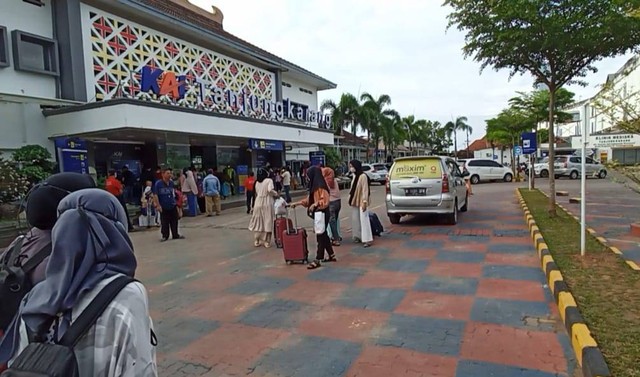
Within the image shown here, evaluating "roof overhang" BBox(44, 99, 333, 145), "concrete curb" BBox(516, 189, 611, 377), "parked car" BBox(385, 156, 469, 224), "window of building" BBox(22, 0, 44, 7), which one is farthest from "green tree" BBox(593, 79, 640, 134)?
"window of building" BBox(22, 0, 44, 7)

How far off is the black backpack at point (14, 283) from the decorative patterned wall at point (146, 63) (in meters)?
14.5

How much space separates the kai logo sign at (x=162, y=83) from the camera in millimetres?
14586

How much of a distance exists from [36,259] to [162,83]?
14.8 meters

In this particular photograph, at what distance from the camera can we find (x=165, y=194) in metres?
10.0

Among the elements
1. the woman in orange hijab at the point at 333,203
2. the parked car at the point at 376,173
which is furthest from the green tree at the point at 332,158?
the woman in orange hijab at the point at 333,203

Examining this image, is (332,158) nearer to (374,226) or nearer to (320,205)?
(374,226)

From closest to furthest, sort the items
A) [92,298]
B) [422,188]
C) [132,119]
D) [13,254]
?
[92,298] → [13,254] → [422,188] → [132,119]

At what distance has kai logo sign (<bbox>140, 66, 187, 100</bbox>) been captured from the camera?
1459 cm

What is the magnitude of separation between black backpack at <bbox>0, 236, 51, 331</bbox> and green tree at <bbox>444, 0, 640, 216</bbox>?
9361mm

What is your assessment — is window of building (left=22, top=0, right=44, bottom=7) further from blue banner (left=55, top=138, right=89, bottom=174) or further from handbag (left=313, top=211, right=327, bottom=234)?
handbag (left=313, top=211, right=327, bottom=234)

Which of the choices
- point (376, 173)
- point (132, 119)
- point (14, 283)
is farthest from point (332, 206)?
point (376, 173)

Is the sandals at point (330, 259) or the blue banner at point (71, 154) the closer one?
the sandals at point (330, 259)

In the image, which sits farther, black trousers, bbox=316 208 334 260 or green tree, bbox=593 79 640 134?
black trousers, bbox=316 208 334 260

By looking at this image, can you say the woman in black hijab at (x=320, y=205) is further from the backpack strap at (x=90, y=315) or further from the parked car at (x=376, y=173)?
the parked car at (x=376, y=173)
